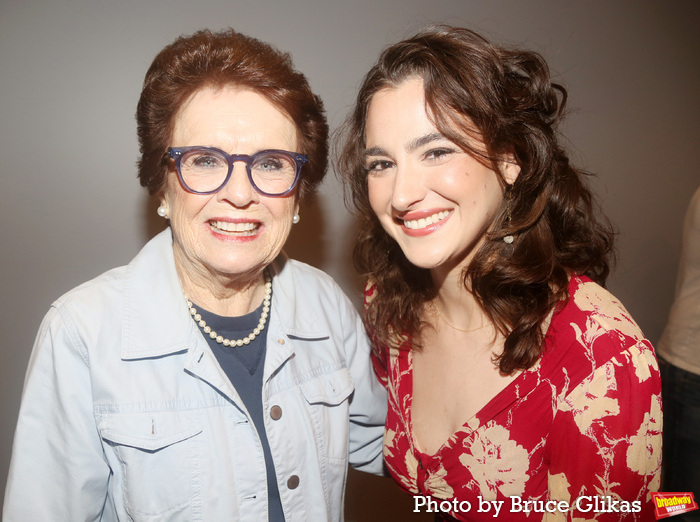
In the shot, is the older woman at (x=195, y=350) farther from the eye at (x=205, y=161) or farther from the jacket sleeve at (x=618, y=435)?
the jacket sleeve at (x=618, y=435)

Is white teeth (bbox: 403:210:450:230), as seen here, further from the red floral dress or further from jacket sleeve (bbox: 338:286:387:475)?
jacket sleeve (bbox: 338:286:387:475)

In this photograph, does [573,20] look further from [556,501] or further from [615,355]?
[556,501]

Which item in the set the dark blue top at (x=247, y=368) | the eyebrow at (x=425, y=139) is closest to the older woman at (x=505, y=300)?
the eyebrow at (x=425, y=139)


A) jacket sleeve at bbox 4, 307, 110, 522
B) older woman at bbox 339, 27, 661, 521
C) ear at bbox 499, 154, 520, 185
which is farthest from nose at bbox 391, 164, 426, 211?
jacket sleeve at bbox 4, 307, 110, 522

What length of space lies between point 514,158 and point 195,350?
1063 millimetres

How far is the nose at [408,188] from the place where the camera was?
4.44 ft

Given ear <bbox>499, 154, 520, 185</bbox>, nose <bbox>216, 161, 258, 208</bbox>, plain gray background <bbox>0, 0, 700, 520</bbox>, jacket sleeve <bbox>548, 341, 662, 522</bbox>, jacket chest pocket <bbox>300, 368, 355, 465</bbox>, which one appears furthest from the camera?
plain gray background <bbox>0, 0, 700, 520</bbox>

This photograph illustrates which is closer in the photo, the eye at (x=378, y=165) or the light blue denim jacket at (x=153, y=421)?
the light blue denim jacket at (x=153, y=421)

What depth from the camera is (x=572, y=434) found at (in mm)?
1254

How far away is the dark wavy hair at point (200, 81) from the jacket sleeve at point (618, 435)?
106cm

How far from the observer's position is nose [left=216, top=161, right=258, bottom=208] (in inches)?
52.1

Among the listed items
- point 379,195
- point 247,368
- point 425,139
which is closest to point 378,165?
point 379,195

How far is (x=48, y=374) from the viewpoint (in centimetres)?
126

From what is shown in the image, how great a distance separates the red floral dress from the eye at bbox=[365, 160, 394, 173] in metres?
0.63
